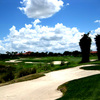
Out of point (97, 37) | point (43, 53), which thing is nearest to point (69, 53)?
point (43, 53)

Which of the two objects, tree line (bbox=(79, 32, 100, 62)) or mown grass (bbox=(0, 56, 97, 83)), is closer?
mown grass (bbox=(0, 56, 97, 83))

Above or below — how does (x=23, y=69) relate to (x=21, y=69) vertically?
above

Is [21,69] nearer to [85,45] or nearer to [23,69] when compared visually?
[23,69]

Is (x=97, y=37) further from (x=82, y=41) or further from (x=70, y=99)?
(x=70, y=99)

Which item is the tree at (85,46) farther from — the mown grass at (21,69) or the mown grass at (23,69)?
the mown grass at (21,69)

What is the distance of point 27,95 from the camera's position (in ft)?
28.2

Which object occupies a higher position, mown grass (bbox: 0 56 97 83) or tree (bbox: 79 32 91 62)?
tree (bbox: 79 32 91 62)

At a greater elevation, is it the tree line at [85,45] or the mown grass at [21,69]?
the tree line at [85,45]

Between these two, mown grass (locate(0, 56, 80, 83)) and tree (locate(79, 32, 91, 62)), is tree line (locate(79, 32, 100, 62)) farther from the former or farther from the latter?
mown grass (locate(0, 56, 80, 83))

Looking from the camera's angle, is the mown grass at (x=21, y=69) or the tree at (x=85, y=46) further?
the tree at (x=85, y=46)

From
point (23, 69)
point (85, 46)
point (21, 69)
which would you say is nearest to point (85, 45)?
point (85, 46)

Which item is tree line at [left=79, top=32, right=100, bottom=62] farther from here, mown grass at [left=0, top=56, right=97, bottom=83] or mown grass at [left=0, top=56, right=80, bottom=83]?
mown grass at [left=0, top=56, right=80, bottom=83]

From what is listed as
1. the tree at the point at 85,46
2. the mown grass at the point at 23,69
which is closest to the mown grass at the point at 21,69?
the mown grass at the point at 23,69

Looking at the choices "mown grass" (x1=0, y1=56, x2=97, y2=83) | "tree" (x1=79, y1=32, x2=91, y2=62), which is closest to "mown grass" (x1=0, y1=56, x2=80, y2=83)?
"mown grass" (x1=0, y1=56, x2=97, y2=83)
